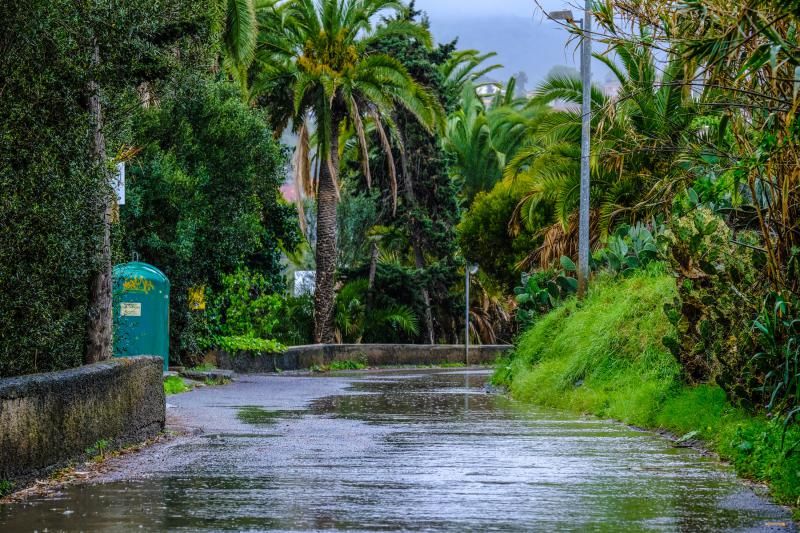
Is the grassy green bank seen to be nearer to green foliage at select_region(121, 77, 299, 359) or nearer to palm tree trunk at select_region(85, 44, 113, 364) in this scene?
palm tree trunk at select_region(85, 44, 113, 364)

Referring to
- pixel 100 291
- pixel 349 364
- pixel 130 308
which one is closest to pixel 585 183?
pixel 130 308

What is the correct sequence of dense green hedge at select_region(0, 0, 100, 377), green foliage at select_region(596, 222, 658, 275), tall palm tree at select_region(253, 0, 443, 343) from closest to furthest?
1. dense green hedge at select_region(0, 0, 100, 377)
2. green foliage at select_region(596, 222, 658, 275)
3. tall palm tree at select_region(253, 0, 443, 343)

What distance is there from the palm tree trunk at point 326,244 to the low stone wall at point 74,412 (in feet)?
89.7

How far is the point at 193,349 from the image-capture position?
2986cm

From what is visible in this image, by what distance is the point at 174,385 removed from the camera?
78.7ft

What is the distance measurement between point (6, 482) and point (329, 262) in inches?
1307

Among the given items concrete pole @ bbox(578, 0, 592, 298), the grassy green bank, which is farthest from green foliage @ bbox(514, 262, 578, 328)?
the grassy green bank

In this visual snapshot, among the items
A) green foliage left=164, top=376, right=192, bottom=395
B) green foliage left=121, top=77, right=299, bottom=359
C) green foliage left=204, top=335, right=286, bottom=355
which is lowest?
green foliage left=164, top=376, right=192, bottom=395

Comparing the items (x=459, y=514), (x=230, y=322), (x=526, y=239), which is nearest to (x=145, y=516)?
(x=459, y=514)

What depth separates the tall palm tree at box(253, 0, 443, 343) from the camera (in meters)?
39.6

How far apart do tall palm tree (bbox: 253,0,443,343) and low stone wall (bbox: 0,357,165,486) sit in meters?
25.1

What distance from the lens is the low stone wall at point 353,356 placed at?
33531 mm

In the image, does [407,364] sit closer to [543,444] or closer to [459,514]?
[543,444]

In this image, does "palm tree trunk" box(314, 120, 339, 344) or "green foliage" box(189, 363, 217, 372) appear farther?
"palm tree trunk" box(314, 120, 339, 344)
